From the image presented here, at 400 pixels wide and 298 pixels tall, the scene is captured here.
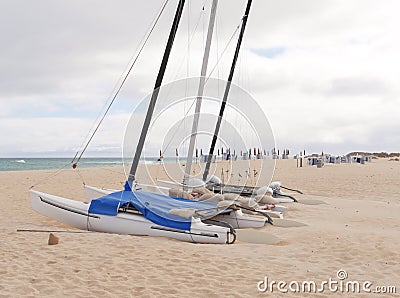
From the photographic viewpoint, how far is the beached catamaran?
9125 millimetres

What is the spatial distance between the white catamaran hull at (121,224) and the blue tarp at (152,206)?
12cm

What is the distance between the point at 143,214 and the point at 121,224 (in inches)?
22.3

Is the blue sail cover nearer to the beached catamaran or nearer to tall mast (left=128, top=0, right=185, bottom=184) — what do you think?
the beached catamaran

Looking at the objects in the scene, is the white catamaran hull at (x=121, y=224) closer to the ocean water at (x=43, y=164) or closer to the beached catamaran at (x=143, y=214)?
the beached catamaran at (x=143, y=214)

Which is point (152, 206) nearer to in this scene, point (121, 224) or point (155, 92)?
point (121, 224)

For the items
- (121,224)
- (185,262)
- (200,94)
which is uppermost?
(200,94)

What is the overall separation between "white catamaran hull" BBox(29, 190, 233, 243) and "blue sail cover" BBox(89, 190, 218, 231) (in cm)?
12

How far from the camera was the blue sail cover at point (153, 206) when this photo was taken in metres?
9.34

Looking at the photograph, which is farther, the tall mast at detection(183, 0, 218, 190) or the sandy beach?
the tall mast at detection(183, 0, 218, 190)

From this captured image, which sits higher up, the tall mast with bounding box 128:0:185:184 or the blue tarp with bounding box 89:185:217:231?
the tall mast with bounding box 128:0:185:184

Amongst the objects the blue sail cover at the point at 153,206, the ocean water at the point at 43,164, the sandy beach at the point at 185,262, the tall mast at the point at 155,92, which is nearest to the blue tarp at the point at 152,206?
the blue sail cover at the point at 153,206

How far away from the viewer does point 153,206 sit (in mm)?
10039

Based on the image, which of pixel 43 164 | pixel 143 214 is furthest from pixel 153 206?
pixel 43 164

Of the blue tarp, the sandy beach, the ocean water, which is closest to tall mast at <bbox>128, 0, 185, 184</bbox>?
the blue tarp
